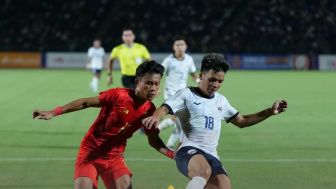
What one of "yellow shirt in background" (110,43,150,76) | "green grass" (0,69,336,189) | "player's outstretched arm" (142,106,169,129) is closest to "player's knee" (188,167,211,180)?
"player's outstretched arm" (142,106,169,129)

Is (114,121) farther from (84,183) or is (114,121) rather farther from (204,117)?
(204,117)

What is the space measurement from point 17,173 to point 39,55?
1450 inches

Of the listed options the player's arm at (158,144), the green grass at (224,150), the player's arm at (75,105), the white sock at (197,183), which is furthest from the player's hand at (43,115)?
the green grass at (224,150)

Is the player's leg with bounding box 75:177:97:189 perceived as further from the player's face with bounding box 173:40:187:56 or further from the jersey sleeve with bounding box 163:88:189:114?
the player's face with bounding box 173:40:187:56

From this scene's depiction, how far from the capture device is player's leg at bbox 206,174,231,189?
253 inches

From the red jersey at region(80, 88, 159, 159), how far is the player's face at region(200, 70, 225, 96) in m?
0.57

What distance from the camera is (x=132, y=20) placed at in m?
48.8

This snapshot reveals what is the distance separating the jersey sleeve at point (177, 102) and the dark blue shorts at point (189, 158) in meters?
0.42

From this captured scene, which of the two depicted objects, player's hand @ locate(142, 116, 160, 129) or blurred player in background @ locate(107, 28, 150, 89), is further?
blurred player in background @ locate(107, 28, 150, 89)

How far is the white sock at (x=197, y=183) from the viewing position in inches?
238

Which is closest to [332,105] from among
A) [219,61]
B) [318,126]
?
[318,126]

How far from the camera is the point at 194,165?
6.37 metres

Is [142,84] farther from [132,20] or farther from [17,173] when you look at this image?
[132,20]

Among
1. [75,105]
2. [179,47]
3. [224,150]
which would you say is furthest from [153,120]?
[179,47]
